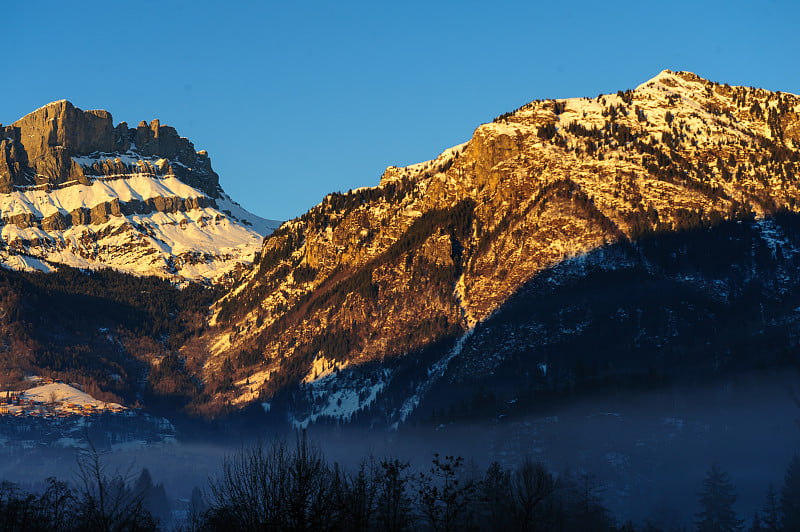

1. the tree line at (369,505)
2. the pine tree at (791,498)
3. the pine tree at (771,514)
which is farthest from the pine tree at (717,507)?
the pine tree at (791,498)

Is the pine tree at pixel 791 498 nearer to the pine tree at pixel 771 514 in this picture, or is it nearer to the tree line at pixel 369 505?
the tree line at pixel 369 505

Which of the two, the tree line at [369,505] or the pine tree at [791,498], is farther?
the pine tree at [791,498]

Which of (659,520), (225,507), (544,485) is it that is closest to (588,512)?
(544,485)

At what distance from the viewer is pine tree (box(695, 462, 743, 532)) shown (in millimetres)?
179500

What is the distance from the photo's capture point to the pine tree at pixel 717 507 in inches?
7067

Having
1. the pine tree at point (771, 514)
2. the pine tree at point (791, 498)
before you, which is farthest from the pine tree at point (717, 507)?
the pine tree at point (791, 498)

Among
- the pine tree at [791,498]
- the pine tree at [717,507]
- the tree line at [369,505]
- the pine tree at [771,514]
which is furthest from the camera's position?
the pine tree at [717,507]

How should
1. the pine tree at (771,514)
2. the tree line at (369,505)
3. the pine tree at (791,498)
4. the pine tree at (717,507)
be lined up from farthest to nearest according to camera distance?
1. the pine tree at (717,507)
2. the pine tree at (791,498)
3. the pine tree at (771,514)
4. the tree line at (369,505)

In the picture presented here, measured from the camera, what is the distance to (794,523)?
168 m

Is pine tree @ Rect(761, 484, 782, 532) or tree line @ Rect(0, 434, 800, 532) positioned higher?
tree line @ Rect(0, 434, 800, 532)

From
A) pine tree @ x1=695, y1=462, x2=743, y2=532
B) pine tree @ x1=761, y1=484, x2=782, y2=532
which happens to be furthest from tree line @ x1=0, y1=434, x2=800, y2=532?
pine tree @ x1=761, y1=484, x2=782, y2=532

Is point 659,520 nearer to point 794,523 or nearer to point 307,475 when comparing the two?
point 794,523

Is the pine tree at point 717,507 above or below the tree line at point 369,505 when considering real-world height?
below

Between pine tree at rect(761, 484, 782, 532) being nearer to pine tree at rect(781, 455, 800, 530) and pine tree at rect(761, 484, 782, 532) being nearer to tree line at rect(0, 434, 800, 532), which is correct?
tree line at rect(0, 434, 800, 532)
